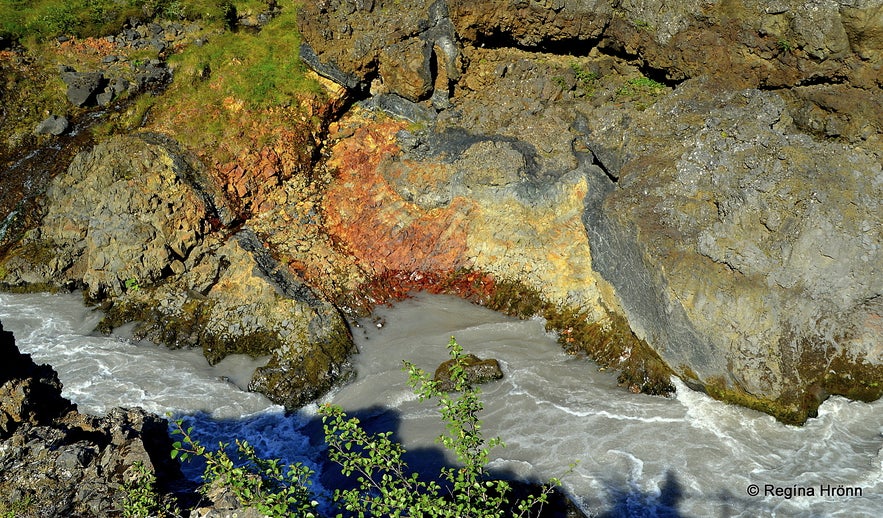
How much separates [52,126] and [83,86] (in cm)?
172

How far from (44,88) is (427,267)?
1436 cm

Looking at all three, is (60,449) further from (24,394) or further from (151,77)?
(151,77)

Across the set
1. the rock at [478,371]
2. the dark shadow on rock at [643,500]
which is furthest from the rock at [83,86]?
the dark shadow on rock at [643,500]

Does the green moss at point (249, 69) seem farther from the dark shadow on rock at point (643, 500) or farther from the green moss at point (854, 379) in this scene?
the green moss at point (854, 379)

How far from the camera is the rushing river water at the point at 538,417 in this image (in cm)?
1462

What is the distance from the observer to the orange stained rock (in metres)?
21.1

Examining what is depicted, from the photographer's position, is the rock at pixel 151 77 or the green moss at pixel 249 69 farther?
the rock at pixel 151 77

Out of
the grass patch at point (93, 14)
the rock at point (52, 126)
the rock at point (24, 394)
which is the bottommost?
the rock at point (24, 394)

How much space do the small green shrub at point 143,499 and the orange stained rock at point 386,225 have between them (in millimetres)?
11425

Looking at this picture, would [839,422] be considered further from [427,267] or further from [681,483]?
[427,267]

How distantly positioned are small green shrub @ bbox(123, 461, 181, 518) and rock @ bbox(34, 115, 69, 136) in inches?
646

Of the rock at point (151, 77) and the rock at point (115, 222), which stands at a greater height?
the rock at point (151, 77)

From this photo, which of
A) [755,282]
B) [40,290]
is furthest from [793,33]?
[40,290]

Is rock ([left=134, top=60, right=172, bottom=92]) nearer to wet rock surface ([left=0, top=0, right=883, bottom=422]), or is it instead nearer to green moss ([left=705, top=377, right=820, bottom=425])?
wet rock surface ([left=0, top=0, right=883, bottom=422])
